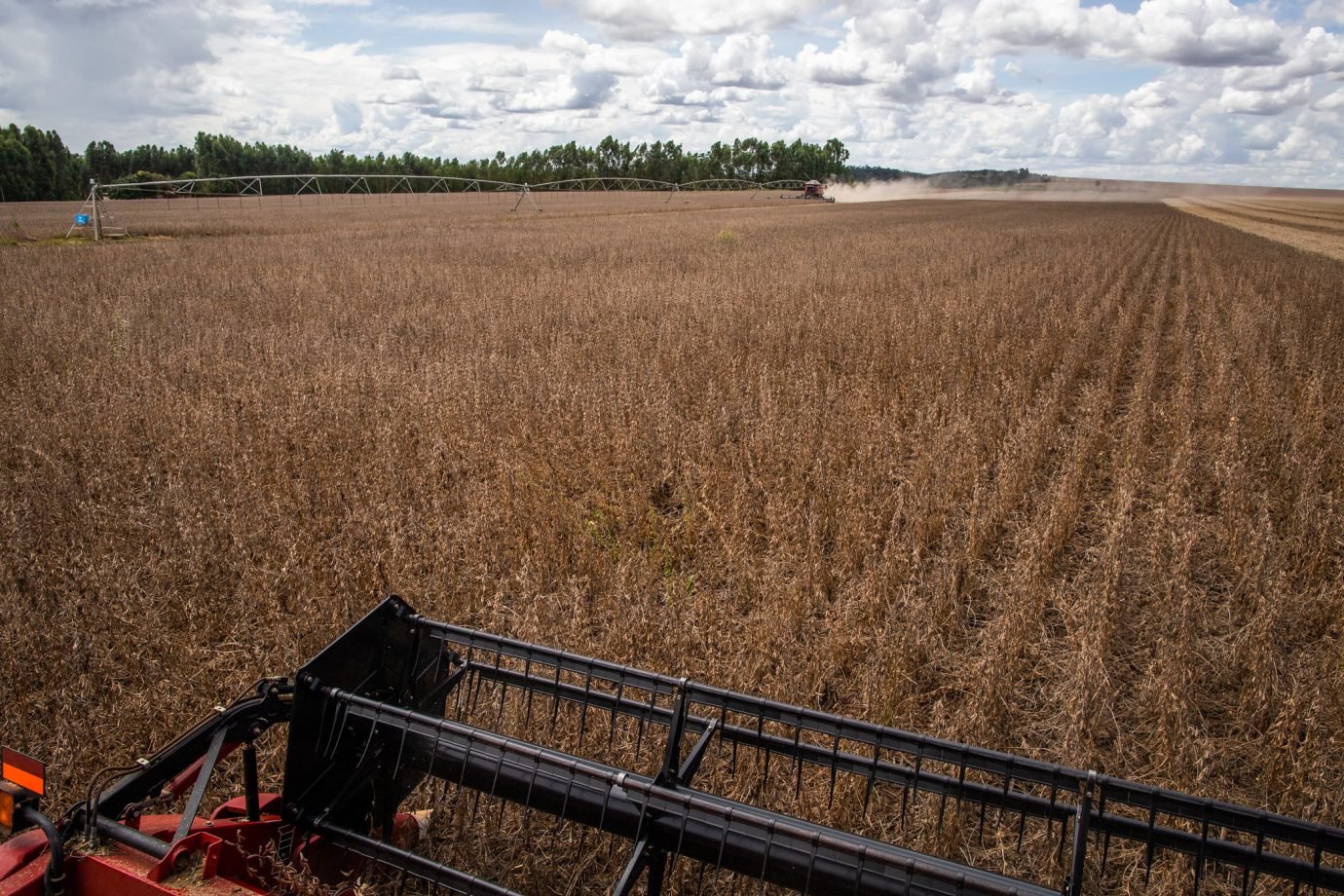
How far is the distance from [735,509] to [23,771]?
3.56m

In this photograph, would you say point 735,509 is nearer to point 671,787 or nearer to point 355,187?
point 671,787

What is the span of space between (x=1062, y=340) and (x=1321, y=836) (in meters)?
9.06

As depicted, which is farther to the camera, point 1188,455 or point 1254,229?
point 1254,229

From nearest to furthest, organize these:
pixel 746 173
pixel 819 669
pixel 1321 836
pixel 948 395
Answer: pixel 1321 836 < pixel 819 669 < pixel 948 395 < pixel 746 173

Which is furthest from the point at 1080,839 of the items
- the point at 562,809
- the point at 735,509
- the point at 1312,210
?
the point at 1312,210

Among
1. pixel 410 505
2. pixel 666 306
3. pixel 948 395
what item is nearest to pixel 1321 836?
pixel 410 505

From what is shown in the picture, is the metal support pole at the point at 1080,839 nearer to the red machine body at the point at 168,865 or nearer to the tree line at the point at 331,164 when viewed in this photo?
the red machine body at the point at 168,865

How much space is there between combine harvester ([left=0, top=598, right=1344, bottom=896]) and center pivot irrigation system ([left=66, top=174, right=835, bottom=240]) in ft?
96.0

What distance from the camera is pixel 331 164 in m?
93.5

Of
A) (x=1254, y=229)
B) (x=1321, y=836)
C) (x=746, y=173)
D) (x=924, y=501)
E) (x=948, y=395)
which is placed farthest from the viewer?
(x=746, y=173)

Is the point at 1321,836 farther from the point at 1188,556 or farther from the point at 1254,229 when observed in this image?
the point at 1254,229

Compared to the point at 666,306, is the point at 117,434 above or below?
below

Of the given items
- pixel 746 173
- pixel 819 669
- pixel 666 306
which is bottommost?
pixel 819 669

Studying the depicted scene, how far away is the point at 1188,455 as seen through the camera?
5.82 metres
